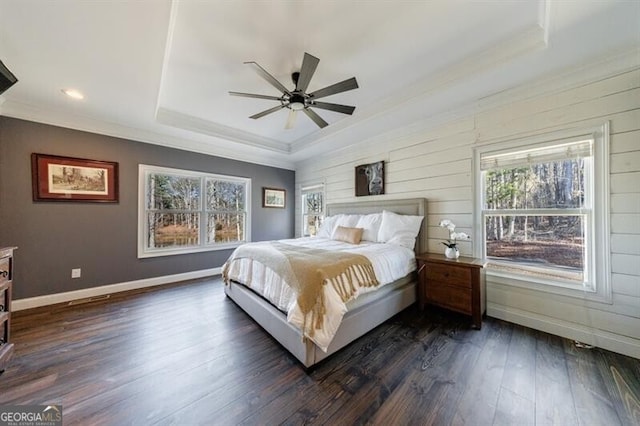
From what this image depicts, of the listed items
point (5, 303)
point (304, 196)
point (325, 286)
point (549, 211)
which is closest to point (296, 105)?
point (325, 286)

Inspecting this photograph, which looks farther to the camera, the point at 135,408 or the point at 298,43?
the point at 298,43

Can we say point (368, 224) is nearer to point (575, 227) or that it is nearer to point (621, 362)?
point (575, 227)

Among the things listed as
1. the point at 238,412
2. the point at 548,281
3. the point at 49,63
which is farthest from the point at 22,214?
the point at 548,281

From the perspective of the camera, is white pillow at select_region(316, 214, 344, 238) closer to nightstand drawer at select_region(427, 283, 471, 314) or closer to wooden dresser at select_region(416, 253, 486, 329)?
wooden dresser at select_region(416, 253, 486, 329)

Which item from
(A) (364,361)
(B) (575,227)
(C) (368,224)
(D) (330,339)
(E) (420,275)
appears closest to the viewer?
(D) (330,339)

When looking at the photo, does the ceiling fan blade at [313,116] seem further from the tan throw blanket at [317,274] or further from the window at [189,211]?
the window at [189,211]

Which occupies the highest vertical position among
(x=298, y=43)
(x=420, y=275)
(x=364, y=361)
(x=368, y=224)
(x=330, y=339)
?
(x=298, y=43)

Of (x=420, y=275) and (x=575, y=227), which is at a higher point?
(x=575, y=227)

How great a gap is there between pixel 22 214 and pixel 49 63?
2.10 m

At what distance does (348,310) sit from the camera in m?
2.00

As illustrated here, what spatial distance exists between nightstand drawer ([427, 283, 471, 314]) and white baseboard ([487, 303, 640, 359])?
497 mm

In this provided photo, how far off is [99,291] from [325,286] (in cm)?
371

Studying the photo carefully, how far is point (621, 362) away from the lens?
1.84 meters

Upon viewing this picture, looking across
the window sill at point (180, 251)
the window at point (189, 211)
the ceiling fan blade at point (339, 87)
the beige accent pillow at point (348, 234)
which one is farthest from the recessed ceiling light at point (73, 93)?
the beige accent pillow at point (348, 234)
